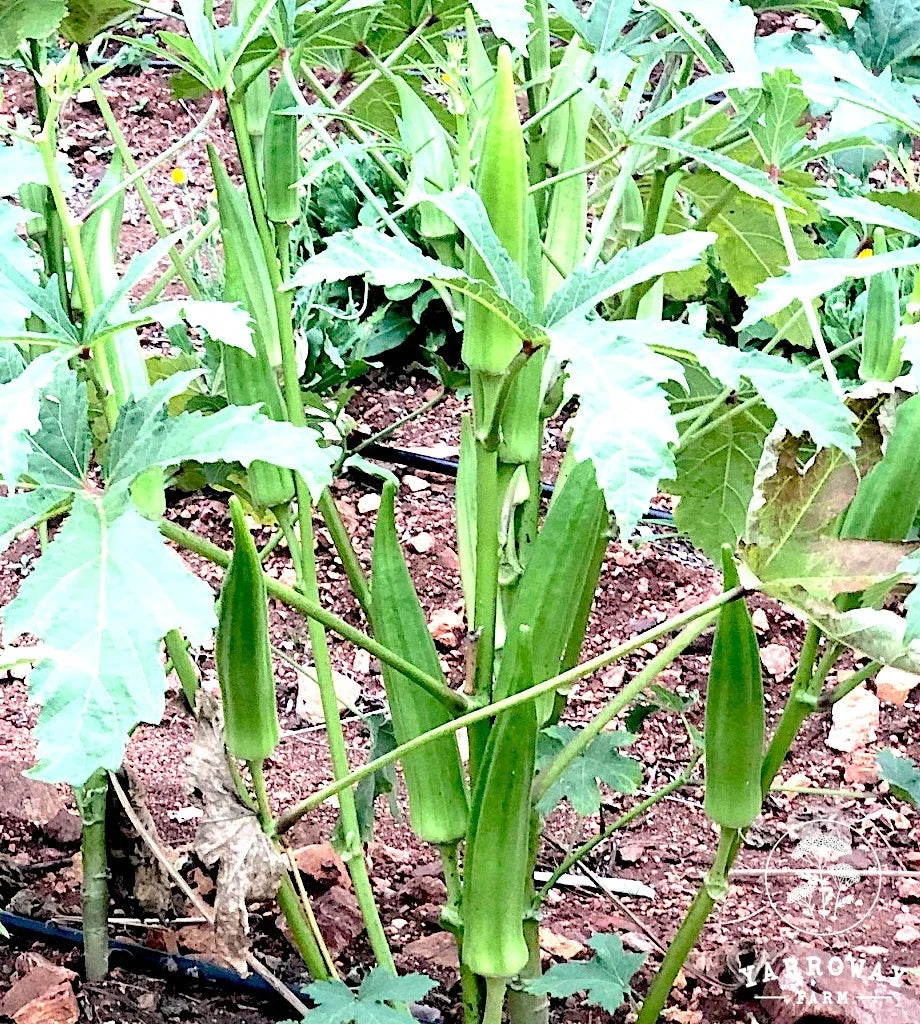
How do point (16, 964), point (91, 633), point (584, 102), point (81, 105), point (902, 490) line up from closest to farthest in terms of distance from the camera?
point (91, 633) < point (902, 490) < point (584, 102) < point (16, 964) < point (81, 105)

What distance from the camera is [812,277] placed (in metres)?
0.70

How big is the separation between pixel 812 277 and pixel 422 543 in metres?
1.47

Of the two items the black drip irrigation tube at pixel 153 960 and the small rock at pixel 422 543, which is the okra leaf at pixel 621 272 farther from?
the small rock at pixel 422 543

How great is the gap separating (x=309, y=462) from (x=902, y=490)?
41 centimetres

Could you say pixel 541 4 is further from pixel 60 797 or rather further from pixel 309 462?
pixel 60 797

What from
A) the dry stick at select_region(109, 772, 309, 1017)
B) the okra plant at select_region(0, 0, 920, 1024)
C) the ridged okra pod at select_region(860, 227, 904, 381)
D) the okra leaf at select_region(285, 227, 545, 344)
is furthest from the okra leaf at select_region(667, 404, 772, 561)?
the dry stick at select_region(109, 772, 309, 1017)

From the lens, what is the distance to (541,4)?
96 cm

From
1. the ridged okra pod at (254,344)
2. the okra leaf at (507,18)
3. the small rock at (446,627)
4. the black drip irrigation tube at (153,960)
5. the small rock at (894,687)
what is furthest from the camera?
the small rock at (446,627)

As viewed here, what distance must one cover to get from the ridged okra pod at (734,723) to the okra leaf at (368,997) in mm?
269

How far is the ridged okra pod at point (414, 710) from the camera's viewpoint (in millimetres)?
961

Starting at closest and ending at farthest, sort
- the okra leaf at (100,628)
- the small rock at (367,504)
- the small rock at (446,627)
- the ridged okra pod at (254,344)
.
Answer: the okra leaf at (100,628)
the ridged okra pod at (254,344)
the small rock at (446,627)
the small rock at (367,504)

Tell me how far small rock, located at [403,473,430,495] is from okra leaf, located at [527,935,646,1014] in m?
1.29

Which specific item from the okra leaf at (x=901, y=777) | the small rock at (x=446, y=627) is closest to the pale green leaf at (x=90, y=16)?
the okra leaf at (x=901, y=777)

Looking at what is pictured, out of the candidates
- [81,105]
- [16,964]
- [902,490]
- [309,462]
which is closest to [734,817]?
[902,490]
